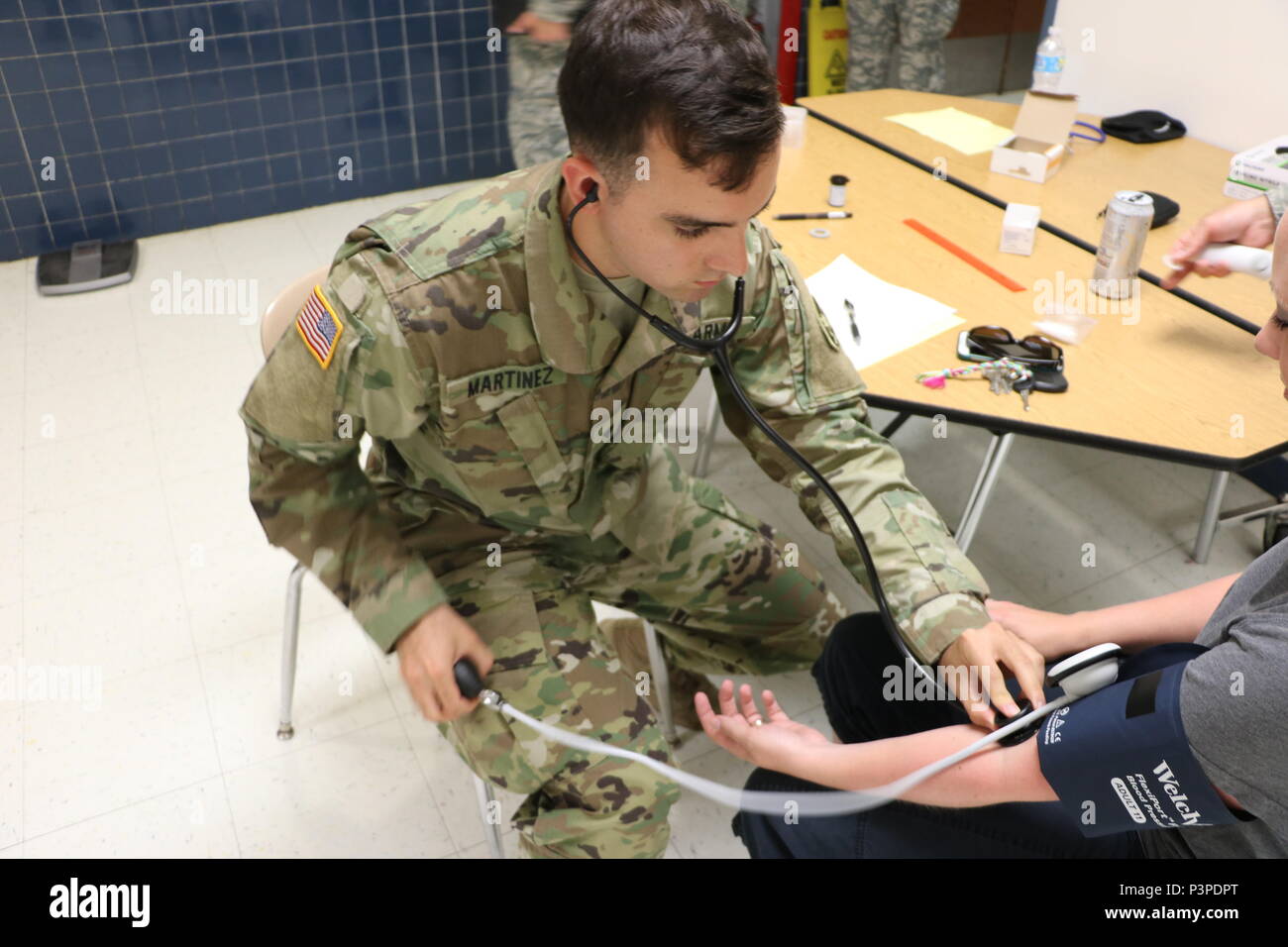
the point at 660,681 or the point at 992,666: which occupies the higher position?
the point at 992,666

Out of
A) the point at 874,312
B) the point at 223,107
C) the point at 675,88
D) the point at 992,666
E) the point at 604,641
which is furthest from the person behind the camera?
the point at 223,107

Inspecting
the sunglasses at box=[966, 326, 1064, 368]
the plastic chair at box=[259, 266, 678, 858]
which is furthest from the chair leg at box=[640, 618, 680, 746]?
the sunglasses at box=[966, 326, 1064, 368]

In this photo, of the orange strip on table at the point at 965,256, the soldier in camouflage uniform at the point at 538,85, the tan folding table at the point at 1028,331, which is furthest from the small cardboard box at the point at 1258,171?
the soldier in camouflage uniform at the point at 538,85

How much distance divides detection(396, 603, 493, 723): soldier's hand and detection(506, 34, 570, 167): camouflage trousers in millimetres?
1564

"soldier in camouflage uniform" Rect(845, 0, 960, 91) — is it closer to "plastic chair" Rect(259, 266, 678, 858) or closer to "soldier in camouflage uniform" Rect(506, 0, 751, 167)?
"soldier in camouflage uniform" Rect(506, 0, 751, 167)

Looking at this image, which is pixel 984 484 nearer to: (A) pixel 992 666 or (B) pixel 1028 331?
(B) pixel 1028 331

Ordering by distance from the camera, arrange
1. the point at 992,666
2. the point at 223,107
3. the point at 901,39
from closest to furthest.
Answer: the point at 992,666 → the point at 223,107 → the point at 901,39

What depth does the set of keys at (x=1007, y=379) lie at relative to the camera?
1530 mm

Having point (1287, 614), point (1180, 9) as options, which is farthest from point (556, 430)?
point (1180, 9)

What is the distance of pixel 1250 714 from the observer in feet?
2.64

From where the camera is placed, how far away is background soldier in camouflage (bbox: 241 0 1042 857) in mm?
1103

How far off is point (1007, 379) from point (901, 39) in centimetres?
294

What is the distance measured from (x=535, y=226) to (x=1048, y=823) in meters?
0.91
